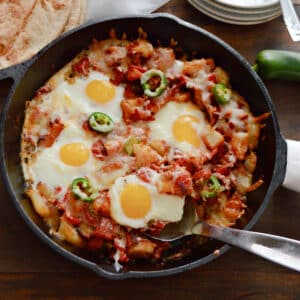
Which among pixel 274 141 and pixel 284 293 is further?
Result: pixel 284 293

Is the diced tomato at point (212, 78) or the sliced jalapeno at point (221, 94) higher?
the diced tomato at point (212, 78)

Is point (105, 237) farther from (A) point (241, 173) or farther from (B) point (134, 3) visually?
(B) point (134, 3)

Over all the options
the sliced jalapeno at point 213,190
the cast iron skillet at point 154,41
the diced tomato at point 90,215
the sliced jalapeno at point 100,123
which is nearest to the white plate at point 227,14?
the cast iron skillet at point 154,41

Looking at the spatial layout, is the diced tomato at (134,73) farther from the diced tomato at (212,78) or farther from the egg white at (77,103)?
the diced tomato at (212,78)

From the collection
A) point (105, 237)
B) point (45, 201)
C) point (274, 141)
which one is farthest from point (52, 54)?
point (274, 141)

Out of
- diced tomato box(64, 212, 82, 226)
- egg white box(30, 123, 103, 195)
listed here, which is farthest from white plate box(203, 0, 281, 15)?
diced tomato box(64, 212, 82, 226)

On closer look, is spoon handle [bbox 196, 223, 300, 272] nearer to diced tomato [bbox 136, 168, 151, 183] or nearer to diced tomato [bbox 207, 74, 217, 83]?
diced tomato [bbox 136, 168, 151, 183]

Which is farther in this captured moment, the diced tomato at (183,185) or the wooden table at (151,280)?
the wooden table at (151,280)
